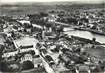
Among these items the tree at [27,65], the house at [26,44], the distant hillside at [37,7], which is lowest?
the tree at [27,65]

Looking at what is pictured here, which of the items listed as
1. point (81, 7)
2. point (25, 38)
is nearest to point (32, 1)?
point (81, 7)

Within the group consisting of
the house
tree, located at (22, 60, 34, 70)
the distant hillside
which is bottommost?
tree, located at (22, 60, 34, 70)

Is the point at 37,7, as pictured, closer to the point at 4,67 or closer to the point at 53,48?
the point at 53,48

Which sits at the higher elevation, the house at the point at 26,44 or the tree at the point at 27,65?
the house at the point at 26,44

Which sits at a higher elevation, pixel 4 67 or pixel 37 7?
pixel 37 7

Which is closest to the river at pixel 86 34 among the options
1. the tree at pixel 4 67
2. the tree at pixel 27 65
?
the tree at pixel 27 65

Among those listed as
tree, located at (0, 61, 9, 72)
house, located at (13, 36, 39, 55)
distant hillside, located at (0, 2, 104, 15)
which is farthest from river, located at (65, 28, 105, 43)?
distant hillside, located at (0, 2, 104, 15)

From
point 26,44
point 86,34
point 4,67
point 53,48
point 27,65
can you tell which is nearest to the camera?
point 4,67

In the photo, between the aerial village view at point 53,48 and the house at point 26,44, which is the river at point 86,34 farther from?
the house at point 26,44

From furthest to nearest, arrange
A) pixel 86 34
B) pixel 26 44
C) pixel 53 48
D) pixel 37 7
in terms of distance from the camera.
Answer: pixel 37 7, pixel 86 34, pixel 26 44, pixel 53 48

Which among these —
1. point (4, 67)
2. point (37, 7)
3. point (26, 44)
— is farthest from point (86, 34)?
point (37, 7)

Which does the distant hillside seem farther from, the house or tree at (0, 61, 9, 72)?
tree at (0, 61, 9, 72)
